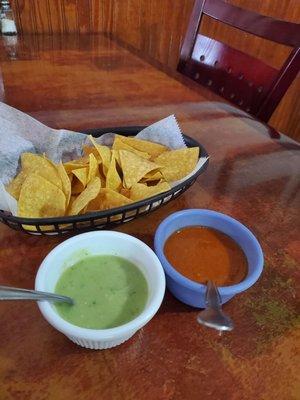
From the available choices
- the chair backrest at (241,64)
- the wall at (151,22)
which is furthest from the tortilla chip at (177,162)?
the wall at (151,22)

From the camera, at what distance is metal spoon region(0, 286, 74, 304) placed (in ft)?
1.31

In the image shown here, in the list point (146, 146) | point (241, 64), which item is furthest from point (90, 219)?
point (241, 64)

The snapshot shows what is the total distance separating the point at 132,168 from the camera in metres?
0.68

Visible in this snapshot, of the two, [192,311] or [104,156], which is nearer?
[192,311]

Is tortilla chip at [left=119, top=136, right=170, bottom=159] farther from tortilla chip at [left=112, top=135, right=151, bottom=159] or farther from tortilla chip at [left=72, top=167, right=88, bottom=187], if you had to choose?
tortilla chip at [left=72, top=167, right=88, bottom=187]

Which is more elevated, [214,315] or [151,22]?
[214,315]

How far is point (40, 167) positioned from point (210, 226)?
344 millimetres

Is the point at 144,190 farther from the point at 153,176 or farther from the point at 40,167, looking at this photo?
the point at 40,167

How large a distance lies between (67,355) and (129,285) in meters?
0.12

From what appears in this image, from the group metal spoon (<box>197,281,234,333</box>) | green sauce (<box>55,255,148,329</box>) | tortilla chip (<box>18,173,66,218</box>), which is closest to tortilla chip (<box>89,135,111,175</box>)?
tortilla chip (<box>18,173,66,218</box>)

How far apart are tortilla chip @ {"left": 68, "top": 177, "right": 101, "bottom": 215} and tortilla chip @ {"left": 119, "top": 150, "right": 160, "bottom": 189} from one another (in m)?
0.07

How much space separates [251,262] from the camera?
1.76ft

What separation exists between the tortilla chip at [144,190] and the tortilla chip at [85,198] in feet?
0.26

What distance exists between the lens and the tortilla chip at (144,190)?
638mm
